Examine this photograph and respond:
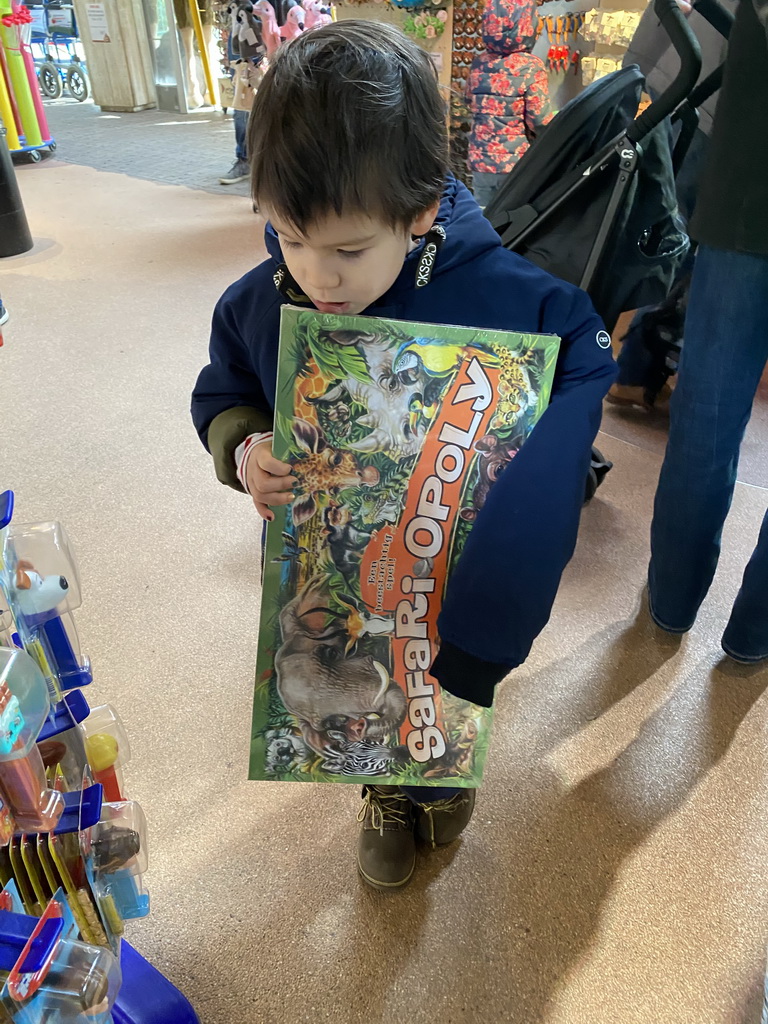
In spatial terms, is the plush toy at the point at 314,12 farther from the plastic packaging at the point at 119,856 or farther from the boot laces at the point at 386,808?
the plastic packaging at the point at 119,856

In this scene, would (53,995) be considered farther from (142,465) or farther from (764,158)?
(142,465)

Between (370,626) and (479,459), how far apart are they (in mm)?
211

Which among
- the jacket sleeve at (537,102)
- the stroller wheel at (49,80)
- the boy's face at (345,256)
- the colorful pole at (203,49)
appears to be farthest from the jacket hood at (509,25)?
the stroller wheel at (49,80)

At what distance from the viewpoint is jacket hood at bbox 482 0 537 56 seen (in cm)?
235

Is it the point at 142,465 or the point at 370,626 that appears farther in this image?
the point at 142,465

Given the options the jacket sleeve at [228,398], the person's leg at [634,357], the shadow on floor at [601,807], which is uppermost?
the jacket sleeve at [228,398]

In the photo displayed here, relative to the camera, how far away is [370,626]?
31.0 inches

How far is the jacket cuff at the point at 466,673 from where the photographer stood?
695 mm

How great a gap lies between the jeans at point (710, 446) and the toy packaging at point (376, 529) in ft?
1.71

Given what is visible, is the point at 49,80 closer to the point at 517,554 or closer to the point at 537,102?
the point at 537,102

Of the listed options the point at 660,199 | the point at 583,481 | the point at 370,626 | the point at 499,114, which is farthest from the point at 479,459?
the point at 499,114

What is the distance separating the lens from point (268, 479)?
72 centimetres

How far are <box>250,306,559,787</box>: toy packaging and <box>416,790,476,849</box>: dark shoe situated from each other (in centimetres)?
18

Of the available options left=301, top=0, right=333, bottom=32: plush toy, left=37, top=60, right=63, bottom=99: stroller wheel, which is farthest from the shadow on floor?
left=37, top=60, right=63, bottom=99: stroller wheel
